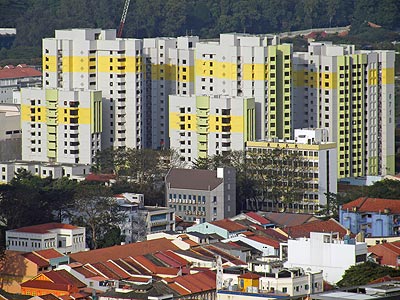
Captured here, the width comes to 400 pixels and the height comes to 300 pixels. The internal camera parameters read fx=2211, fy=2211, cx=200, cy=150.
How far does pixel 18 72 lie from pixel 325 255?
29.0 metres

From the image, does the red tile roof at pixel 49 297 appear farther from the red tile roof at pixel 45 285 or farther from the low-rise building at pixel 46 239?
the low-rise building at pixel 46 239

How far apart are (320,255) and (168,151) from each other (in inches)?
414

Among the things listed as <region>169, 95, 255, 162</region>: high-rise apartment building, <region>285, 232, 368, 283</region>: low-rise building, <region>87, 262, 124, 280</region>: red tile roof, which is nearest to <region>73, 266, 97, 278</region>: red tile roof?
<region>87, 262, 124, 280</region>: red tile roof

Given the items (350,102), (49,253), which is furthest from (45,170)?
(49,253)

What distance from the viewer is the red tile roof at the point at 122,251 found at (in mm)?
34344

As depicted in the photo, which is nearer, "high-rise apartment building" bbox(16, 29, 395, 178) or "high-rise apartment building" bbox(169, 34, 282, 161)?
"high-rise apartment building" bbox(169, 34, 282, 161)

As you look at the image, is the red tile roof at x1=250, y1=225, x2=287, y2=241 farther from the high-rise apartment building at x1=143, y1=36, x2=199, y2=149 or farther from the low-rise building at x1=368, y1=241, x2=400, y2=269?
the high-rise apartment building at x1=143, y1=36, x2=199, y2=149

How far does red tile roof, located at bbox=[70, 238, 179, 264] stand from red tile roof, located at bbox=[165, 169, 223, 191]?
3851mm

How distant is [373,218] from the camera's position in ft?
123

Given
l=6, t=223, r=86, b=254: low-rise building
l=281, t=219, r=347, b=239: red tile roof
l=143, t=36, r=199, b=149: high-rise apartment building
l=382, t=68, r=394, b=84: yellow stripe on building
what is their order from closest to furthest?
l=6, t=223, r=86, b=254: low-rise building < l=281, t=219, r=347, b=239: red tile roof < l=382, t=68, r=394, b=84: yellow stripe on building < l=143, t=36, r=199, b=149: high-rise apartment building

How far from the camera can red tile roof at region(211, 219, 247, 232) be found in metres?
37.1

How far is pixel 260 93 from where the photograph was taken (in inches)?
1738

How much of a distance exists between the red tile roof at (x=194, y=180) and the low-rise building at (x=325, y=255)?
6402 mm

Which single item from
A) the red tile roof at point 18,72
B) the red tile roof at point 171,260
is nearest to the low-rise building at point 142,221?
the red tile roof at point 171,260
